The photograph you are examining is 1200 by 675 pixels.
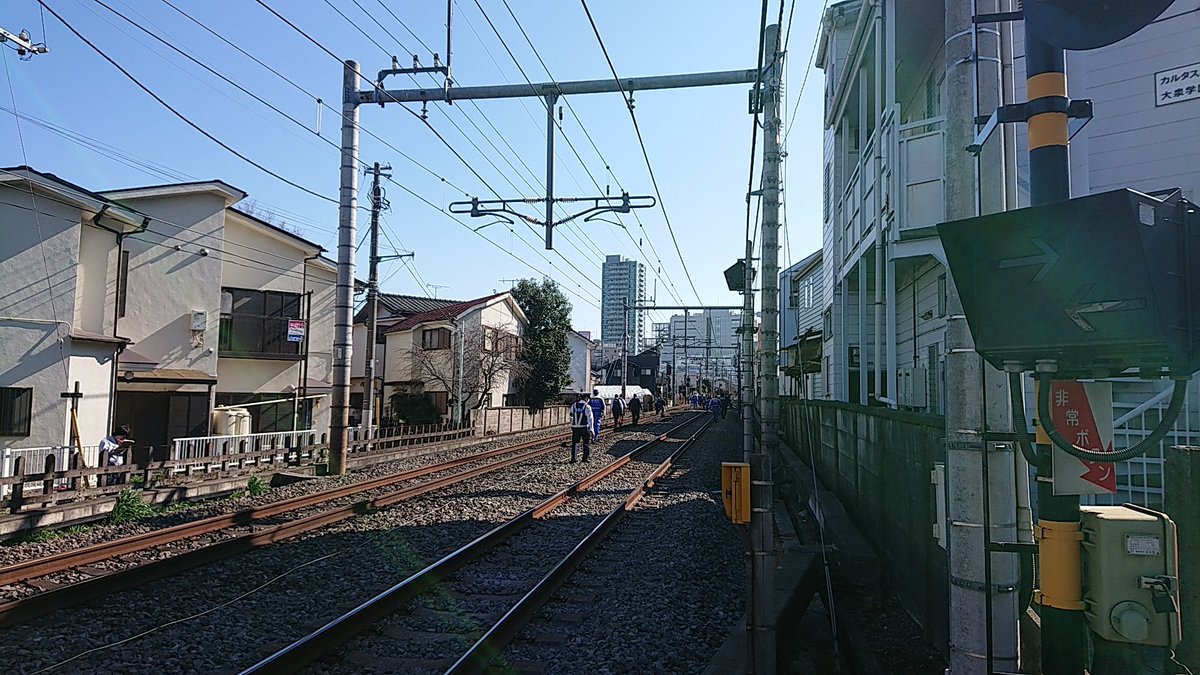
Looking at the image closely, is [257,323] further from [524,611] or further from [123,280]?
[524,611]

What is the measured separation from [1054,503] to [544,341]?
39.4m

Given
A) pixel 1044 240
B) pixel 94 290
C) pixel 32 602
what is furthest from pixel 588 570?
pixel 94 290

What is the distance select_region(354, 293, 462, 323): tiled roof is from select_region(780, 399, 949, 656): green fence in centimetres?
3316

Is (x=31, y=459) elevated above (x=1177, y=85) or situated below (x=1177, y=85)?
below

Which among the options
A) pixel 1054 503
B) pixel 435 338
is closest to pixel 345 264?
pixel 1054 503

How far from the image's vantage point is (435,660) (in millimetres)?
5402

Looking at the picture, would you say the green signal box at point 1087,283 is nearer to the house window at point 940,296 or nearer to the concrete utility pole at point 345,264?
the house window at point 940,296

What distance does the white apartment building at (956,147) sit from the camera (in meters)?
3.25

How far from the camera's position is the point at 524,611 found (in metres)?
6.52

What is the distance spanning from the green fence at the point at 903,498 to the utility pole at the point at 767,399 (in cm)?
108

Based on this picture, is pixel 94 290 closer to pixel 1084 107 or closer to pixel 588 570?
pixel 588 570

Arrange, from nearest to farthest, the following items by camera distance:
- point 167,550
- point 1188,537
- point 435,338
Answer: point 1188,537
point 167,550
point 435,338

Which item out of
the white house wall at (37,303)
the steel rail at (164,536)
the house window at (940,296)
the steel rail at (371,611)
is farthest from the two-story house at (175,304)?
the house window at (940,296)

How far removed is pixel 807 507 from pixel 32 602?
31.6 ft
